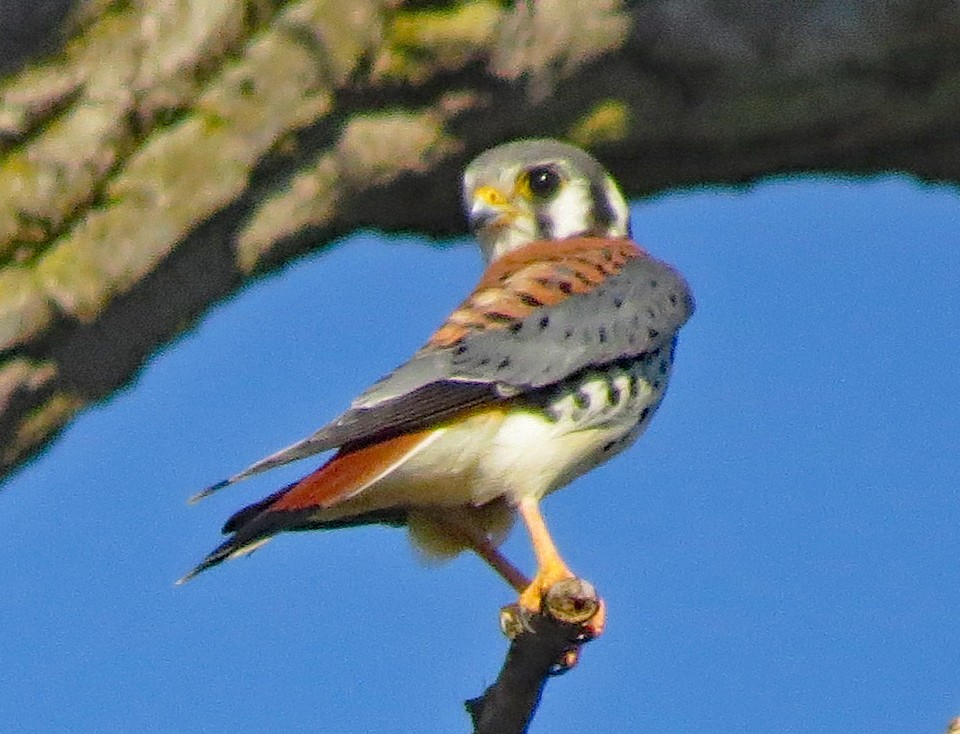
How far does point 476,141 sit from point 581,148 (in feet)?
0.85

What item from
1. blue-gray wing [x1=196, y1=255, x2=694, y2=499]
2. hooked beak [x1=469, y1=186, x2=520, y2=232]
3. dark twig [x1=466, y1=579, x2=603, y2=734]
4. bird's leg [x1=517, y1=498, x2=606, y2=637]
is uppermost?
hooked beak [x1=469, y1=186, x2=520, y2=232]

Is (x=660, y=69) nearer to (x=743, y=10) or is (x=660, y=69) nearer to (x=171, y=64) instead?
(x=743, y=10)

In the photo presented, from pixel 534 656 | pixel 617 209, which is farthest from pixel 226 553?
pixel 617 209

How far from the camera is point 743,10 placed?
522 centimetres

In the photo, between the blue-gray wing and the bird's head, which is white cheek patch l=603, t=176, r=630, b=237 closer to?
the bird's head

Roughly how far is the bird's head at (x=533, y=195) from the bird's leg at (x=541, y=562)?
3.09ft

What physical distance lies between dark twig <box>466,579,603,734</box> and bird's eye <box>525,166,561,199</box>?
1565 millimetres

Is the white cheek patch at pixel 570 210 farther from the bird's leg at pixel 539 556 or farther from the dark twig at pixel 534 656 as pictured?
the dark twig at pixel 534 656

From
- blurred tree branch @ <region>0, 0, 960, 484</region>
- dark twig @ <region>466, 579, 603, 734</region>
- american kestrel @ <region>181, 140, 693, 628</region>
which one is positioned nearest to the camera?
dark twig @ <region>466, 579, 603, 734</region>

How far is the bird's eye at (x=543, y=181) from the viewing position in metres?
5.30

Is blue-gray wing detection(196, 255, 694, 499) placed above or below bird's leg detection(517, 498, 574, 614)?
above

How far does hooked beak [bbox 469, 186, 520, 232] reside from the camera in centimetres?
523

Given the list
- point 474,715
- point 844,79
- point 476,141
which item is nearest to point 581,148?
point 476,141

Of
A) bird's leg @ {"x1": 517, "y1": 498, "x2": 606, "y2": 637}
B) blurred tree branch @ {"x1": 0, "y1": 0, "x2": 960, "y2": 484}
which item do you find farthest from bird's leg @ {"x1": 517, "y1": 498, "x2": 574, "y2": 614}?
blurred tree branch @ {"x1": 0, "y1": 0, "x2": 960, "y2": 484}
